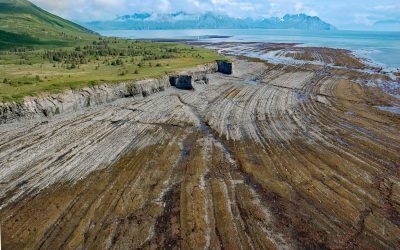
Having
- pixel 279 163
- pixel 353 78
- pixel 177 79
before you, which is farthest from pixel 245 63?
pixel 279 163

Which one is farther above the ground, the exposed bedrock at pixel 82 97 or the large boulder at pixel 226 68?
the exposed bedrock at pixel 82 97

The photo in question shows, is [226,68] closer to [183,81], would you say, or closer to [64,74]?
[183,81]

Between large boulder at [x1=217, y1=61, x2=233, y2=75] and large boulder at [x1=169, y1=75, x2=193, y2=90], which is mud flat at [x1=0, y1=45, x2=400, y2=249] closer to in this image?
large boulder at [x1=169, y1=75, x2=193, y2=90]

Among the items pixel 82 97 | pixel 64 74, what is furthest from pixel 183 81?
pixel 82 97

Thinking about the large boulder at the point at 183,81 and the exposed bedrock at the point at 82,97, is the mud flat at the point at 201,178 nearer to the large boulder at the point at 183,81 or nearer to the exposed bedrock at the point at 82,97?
the exposed bedrock at the point at 82,97

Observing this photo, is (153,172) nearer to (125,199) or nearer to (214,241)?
(125,199)

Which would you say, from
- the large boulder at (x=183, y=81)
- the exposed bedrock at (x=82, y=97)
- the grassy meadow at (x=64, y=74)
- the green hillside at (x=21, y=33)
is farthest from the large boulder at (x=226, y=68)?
the green hillside at (x=21, y=33)

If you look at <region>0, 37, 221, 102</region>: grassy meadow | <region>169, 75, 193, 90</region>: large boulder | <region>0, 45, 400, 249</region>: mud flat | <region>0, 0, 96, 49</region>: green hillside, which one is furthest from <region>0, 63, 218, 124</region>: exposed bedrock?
<region>0, 0, 96, 49</region>: green hillside
